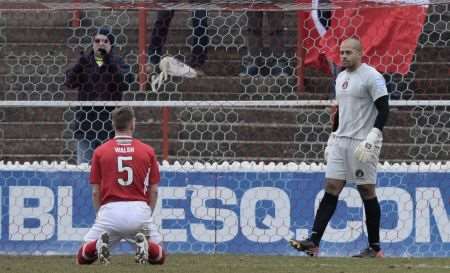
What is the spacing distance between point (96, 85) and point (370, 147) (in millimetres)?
3269

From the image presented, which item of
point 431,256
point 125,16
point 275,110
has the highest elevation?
point 125,16

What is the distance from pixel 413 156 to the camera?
542 inches

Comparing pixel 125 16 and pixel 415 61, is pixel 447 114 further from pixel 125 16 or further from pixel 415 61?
pixel 125 16

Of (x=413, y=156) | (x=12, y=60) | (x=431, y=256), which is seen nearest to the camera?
(x=431, y=256)

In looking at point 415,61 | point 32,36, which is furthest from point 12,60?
point 415,61

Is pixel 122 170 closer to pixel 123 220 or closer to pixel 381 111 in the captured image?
pixel 123 220

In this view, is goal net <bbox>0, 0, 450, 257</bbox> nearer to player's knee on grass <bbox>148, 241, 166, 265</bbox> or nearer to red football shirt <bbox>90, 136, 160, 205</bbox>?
red football shirt <bbox>90, 136, 160, 205</bbox>

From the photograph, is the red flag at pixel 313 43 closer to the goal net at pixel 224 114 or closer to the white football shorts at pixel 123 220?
the goal net at pixel 224 114

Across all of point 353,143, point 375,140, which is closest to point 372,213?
point 353,143

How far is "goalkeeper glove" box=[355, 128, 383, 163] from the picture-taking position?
36.2ft

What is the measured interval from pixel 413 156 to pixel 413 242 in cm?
138

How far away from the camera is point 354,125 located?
450 inches

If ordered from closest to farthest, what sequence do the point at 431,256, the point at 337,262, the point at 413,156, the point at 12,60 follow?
the point at 337,262
the point at 431,256
the point at 413,156
the point at 12,60

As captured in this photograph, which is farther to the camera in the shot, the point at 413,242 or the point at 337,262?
the point at 413,242
